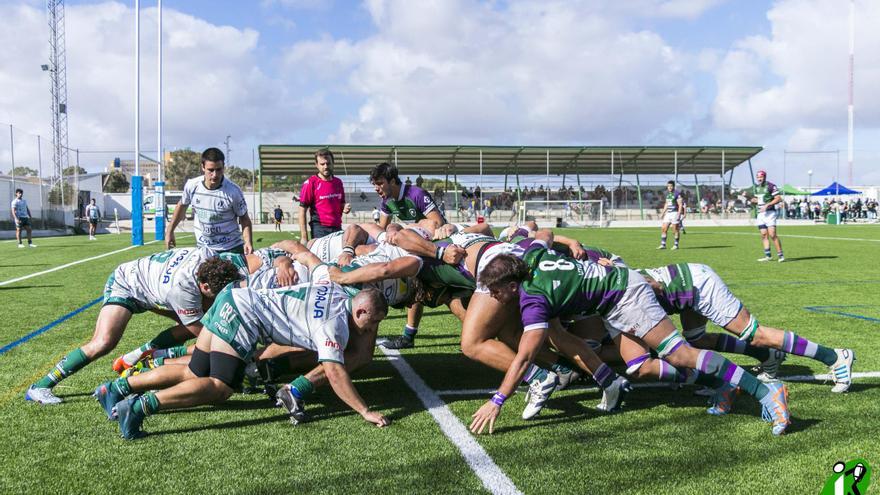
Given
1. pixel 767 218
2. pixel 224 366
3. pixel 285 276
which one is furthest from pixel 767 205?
pixel 224 366

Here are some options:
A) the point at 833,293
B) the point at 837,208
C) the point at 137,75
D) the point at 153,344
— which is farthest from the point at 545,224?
the point at 153,344

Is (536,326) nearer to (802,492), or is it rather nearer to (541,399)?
(541,399)

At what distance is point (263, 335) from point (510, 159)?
43.5 m

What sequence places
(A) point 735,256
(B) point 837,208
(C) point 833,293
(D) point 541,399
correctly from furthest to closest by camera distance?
(B) point 837,208 < (A) point 735,256 < (C) point 833,293 < (D) point 541,399

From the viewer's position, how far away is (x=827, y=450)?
12.1 ft

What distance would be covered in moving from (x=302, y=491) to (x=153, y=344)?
115 inches

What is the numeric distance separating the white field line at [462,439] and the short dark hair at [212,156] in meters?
2.84

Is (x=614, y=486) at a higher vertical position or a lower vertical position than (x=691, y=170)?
lower

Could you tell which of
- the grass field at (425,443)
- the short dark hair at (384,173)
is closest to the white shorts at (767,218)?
the grass field at (425,443)

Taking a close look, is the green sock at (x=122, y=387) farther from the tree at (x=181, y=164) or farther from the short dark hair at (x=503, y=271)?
the tree at (x=181, y=164)

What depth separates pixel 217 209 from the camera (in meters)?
6.99

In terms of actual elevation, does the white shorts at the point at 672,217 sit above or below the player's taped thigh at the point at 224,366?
above

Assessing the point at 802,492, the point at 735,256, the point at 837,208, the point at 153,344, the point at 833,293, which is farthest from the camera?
the point at 837,208

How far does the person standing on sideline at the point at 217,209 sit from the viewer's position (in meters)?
6.86
